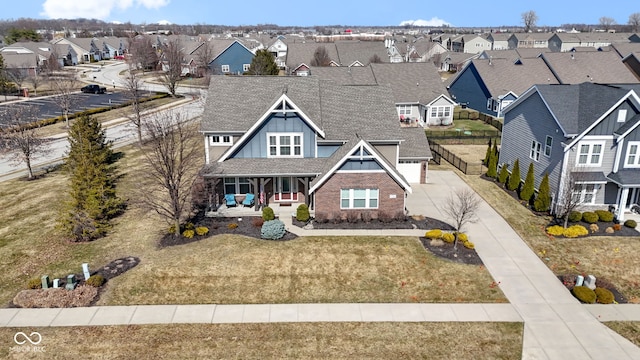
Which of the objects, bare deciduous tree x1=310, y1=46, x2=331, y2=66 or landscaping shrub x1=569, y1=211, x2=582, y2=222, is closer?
landscaping shrub x1=569, y1=211, x2=582, y2=222

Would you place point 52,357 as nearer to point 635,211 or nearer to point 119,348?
point 119,348

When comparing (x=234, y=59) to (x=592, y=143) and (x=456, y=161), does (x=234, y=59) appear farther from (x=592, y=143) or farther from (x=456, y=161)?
(x=592, y=143)

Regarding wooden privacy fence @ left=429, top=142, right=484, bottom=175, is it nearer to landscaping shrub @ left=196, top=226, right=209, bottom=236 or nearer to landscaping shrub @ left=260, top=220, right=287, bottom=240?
landscaping shrub @ left=260, top=220, right=287, bottom=240

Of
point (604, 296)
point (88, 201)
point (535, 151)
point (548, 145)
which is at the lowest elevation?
point (604, 296)

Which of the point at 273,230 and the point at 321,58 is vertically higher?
the point at 321,58

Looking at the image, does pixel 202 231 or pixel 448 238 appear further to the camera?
pixel 202 231

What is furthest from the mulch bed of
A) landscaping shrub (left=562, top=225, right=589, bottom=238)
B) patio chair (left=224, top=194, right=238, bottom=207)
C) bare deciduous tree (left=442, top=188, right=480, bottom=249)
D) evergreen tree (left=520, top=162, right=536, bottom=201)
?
patio chair (left=224, top=194, right=238, bottom=207)

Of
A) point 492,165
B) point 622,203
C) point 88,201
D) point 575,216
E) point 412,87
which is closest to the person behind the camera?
point 88,201

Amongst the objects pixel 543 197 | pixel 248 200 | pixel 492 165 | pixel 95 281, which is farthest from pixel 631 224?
pixel 95 281

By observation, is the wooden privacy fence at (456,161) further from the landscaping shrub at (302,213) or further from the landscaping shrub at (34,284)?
the landscaping shrub at (34,284)
